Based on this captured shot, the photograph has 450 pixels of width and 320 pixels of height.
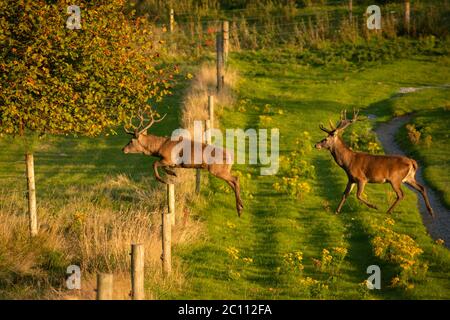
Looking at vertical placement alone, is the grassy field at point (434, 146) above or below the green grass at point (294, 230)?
above

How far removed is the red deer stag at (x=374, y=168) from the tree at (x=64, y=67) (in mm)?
5242

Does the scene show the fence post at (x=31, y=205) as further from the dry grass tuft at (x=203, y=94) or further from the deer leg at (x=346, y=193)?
the dry grass tuft at (x=203, y=94)

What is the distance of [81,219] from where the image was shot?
57.3 feet

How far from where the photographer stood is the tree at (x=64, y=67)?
14508mm

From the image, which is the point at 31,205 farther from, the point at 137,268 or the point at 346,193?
the point at 346,193

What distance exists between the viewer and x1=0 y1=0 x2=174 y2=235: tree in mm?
14508

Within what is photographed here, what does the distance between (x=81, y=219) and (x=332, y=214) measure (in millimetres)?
6018

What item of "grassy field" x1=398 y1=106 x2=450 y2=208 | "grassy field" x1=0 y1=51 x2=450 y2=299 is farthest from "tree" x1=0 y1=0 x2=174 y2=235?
"grassy field" x1=398 y1=106 x2=450 y2=208

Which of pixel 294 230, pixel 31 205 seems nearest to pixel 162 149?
pixel 31 205

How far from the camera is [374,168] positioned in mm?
18484

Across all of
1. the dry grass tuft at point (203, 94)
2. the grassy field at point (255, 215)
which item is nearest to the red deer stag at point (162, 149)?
the grassy field at point (255, 215)

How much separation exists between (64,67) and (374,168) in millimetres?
7470
